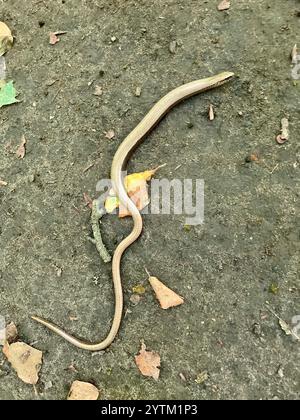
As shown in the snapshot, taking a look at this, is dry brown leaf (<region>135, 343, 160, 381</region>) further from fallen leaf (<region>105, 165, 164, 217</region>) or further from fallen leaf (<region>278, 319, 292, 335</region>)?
fallen leaf (<region>105, 165, 164, 217</region>)

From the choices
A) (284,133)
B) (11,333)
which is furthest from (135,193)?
(11,333)

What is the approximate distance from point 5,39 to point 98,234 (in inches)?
67.6

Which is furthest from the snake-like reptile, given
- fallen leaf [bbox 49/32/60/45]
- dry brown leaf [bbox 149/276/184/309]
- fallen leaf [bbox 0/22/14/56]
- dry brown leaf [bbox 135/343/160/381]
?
fallen leaf [bbox 0/22/14/56]

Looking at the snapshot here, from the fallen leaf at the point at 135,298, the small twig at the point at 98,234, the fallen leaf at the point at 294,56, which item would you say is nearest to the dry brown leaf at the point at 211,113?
the fallen leaf at the point at 294,56

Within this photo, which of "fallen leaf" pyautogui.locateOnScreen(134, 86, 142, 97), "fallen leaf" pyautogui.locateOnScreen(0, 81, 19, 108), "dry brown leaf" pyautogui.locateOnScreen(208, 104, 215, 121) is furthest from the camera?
"fallen leaf" pyautogui.locateOnScreen(0, 81, 19, 108)

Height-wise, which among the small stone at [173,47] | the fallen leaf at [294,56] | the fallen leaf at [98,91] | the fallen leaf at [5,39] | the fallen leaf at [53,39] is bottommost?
the fallen leaf at [294,56]

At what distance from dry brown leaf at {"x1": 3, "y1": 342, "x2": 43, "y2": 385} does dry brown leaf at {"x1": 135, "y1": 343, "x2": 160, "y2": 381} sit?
63cm

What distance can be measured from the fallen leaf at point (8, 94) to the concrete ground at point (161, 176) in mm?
52

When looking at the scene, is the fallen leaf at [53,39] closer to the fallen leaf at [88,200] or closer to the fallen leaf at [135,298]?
the fallen leaf at [88,200]

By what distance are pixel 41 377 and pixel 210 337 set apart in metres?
1.09

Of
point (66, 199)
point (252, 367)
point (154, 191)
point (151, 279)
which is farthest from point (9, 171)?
point (252, 367)

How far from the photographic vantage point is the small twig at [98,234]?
123 inches

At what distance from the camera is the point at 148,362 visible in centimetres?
295

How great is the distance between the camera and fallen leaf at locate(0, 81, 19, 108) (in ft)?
11.6
